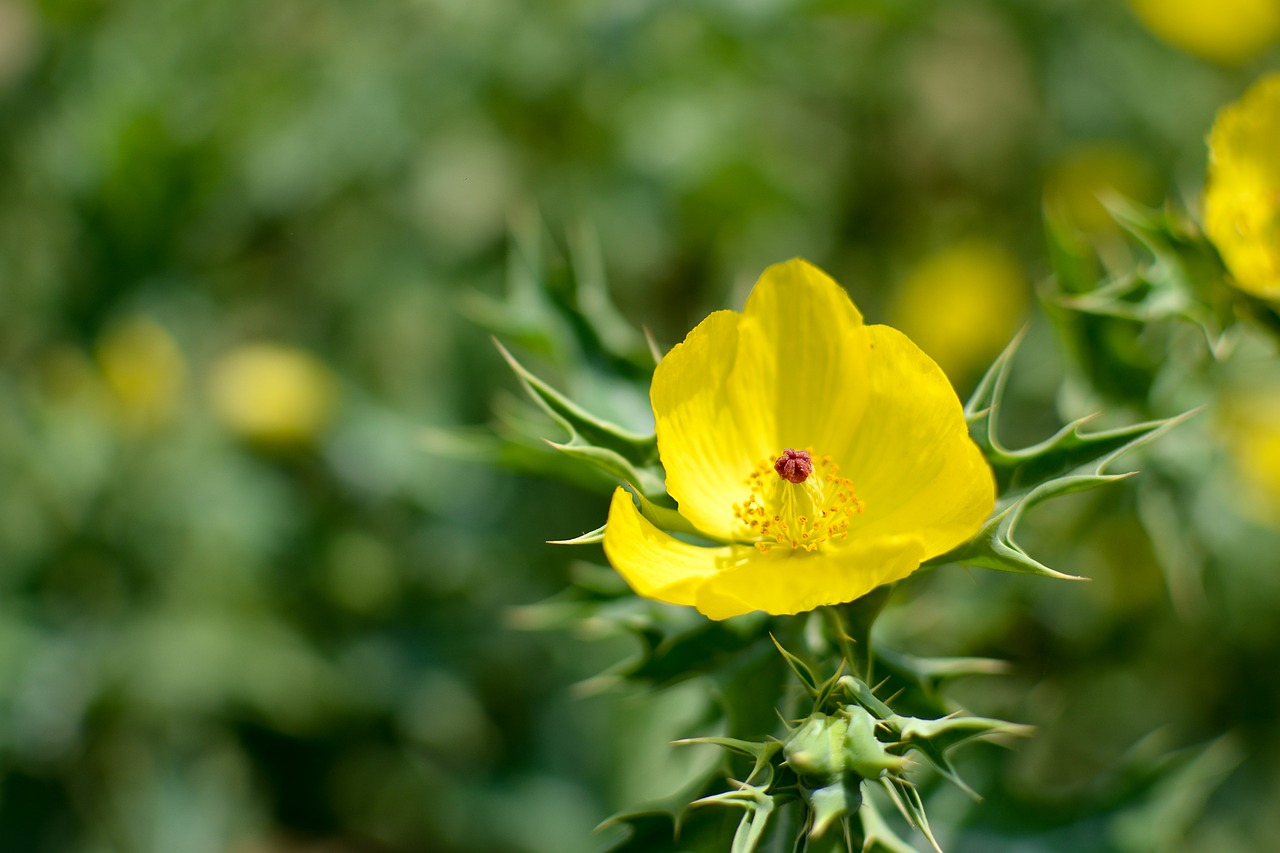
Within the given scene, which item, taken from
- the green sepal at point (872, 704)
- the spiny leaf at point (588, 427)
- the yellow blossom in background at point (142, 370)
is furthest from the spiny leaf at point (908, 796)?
the yellow blossom in background at point (142, 370)

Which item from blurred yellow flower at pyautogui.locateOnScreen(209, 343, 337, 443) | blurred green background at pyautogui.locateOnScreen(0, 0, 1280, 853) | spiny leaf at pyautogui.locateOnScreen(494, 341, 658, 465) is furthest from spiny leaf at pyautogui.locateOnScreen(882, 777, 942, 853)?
blurred yellow flower at pyautogui.locateOnScreen(209, 343, 337, 443)

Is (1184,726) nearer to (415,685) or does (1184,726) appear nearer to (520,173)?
(415,685)

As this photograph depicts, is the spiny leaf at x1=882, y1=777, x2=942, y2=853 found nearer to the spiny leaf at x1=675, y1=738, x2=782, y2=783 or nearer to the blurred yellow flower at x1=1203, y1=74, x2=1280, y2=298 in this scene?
the spiny leaf at x1=675, y1=738, x2=782, y2=783

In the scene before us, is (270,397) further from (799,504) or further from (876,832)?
(876,832)

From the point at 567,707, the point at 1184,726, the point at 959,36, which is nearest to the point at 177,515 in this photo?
the point at 567,707

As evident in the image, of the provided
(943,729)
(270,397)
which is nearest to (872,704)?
(943,729)

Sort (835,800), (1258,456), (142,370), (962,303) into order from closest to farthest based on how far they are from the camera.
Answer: (835,800), (1258,456), (142,370), (962,303)
